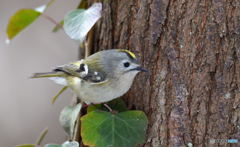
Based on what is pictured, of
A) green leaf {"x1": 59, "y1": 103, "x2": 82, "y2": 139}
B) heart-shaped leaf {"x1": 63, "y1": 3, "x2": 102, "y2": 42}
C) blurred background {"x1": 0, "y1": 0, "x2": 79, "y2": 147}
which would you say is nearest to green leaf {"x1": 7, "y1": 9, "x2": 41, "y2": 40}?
heart-shaped leaf {"x1": 63, "y1": 3, "x2": 102, "y2": 42}

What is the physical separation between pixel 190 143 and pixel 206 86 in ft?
0.88

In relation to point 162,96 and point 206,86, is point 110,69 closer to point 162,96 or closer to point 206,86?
point 162,96

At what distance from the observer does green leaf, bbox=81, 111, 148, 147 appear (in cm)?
177

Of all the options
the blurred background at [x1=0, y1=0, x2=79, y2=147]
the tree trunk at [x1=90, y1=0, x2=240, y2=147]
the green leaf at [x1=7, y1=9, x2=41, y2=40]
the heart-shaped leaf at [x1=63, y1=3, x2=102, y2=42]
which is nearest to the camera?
the tree trunk at [x1=90, y1=0, x2=240, y2=147]

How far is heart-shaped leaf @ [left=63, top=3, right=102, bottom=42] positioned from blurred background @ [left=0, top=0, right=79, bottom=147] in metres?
2.06

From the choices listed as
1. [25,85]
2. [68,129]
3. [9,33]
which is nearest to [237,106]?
[68,129]

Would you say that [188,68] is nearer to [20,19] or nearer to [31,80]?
[20,19]

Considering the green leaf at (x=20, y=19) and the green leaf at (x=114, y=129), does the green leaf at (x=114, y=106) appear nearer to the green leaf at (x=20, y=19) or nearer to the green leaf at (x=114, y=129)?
the green leaf at (x=114, y=129)

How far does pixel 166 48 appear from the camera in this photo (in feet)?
5.86

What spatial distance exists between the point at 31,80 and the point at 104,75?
227cm

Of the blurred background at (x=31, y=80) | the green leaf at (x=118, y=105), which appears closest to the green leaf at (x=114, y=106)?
the green leaf at (x=118, y=105)

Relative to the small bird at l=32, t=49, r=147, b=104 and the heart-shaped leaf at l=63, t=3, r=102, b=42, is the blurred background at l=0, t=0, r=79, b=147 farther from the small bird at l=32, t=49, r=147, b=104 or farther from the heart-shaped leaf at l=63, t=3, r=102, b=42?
the heart-shaped leaf at l=63, t=3, r=102, b=42

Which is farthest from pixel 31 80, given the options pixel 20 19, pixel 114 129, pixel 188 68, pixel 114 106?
pixel 188 68

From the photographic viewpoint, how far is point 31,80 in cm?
405
